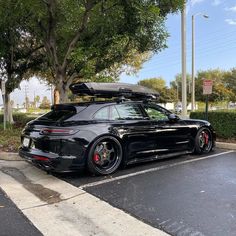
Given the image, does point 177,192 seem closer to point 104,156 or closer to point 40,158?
→ point 104,156

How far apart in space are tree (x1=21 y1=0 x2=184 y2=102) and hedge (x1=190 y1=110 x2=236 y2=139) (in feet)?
10.2

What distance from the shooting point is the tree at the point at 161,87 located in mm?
68500

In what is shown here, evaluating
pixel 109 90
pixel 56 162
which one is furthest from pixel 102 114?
pixel 56 162

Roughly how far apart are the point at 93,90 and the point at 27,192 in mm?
2823

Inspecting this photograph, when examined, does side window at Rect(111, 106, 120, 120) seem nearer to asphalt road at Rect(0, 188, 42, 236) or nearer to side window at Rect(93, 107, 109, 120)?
side window at Rect(93, 107, 109, 120)

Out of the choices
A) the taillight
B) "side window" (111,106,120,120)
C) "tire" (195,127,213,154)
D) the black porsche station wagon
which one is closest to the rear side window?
the black porsche station wagon

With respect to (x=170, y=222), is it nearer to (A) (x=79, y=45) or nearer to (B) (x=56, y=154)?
(B) (x=56, y=154)

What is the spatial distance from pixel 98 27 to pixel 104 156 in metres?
6.60

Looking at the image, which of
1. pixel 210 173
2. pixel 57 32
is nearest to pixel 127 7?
pixel 57 32

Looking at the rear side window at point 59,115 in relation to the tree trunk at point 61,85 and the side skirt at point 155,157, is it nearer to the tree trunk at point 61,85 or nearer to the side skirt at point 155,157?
the side skirt at point 155,157

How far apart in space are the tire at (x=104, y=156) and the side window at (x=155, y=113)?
1.19m

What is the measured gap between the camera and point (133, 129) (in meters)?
7.26

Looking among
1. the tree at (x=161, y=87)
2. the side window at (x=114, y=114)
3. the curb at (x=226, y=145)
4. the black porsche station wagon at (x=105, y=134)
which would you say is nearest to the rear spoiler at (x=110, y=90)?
the black porsche station wagon at (x=105, y=134)

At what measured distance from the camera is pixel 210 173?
22.4ft
